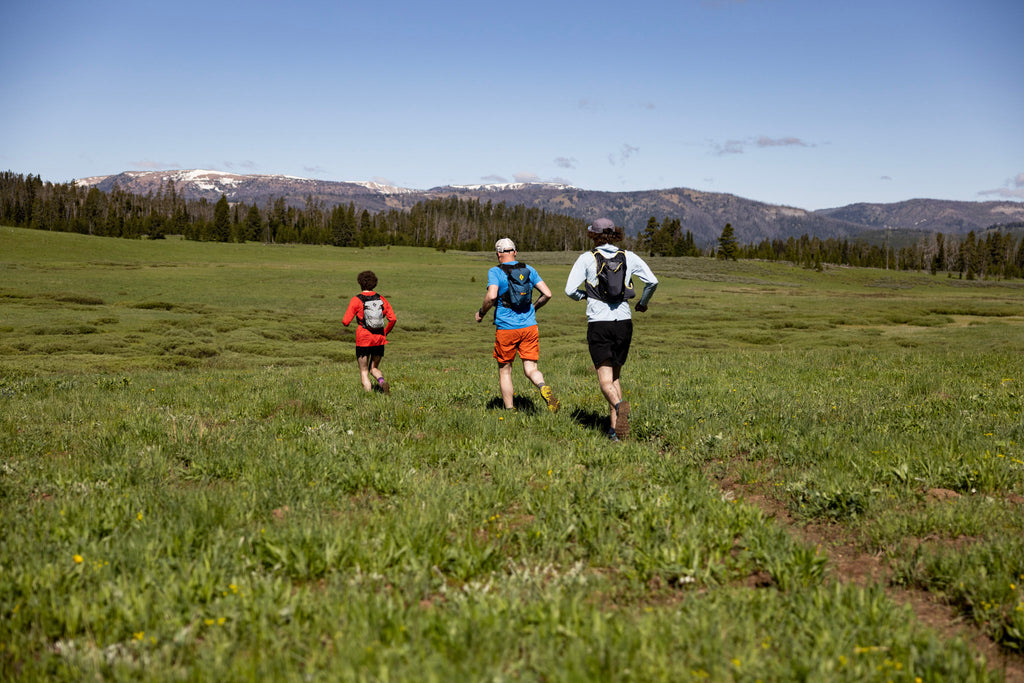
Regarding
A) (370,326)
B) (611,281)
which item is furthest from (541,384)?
(370,326)

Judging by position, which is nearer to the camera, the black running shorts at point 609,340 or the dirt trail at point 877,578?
the dirt trail at point 877,578

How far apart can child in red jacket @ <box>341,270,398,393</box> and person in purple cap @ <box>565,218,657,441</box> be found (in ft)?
17.4

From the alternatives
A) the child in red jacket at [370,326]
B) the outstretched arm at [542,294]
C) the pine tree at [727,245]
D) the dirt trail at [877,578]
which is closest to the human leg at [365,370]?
the child in red jacket at [370,326]

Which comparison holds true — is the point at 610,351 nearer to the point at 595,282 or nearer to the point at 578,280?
the point at 595,282

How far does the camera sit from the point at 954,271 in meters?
187

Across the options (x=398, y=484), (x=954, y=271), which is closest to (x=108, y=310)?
(x=398, y=484)

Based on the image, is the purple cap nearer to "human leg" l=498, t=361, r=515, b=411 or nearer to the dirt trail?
"human leg" l=498, t=361, r=515, b=411

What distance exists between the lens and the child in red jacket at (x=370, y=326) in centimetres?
1261

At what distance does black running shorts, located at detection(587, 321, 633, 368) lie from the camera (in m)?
8.47

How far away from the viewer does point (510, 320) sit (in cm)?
990

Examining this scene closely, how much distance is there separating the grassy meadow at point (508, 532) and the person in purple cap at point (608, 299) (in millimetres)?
839

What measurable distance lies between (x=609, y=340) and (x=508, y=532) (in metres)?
4.08

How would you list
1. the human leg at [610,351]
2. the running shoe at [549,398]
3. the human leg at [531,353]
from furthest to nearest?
the human leg at [531,353]
the running shoe at [549,398]
the human leg at [610,351]

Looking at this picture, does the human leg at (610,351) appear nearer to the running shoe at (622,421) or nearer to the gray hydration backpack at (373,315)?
the running shoe at (622,421)
